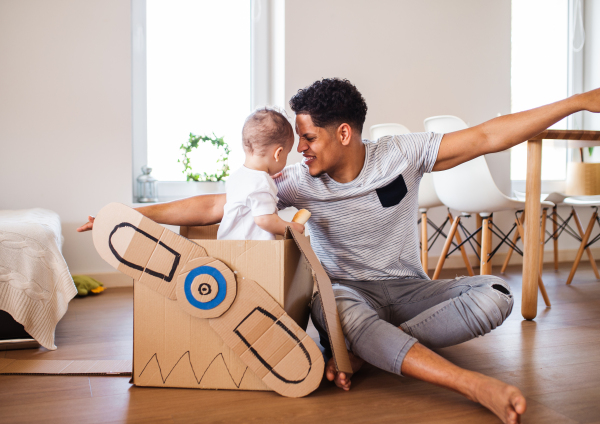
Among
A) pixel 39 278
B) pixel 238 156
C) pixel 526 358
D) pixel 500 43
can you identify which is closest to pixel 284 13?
pixel 238 156

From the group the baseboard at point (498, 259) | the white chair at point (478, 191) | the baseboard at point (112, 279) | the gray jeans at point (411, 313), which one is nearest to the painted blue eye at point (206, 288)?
the gray jeans at point (411, 313)

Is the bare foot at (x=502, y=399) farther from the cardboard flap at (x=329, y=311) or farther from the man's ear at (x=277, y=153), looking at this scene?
the man's ear at (x=277, y=153)

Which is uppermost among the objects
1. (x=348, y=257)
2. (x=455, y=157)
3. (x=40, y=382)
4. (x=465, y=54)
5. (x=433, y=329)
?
(x=465, y=54)

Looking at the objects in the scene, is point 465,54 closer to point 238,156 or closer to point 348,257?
point 238,156

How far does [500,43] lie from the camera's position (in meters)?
3.60

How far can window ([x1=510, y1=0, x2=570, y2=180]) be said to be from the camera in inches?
155

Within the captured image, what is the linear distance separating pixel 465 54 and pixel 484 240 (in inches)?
70.6

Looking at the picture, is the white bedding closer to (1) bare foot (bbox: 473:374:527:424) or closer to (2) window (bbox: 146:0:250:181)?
(1) bare foot (bbox: 473:374:527:424)

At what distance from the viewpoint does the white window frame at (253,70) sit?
3.02 metres

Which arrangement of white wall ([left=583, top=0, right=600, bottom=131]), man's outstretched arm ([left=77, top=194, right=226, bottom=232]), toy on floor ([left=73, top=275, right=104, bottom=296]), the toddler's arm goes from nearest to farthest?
1. the toddler's arm
2. man's outstretched arm ([left=77, top=194, right=226, bottom=232])
3. toy on floor ([left=73, top=275, right=104, bottom=296])
4. white wall ([left=583, top=0, right=600, bottom=131])

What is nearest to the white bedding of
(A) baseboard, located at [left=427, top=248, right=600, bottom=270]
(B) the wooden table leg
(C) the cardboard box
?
(C) the cardboard box

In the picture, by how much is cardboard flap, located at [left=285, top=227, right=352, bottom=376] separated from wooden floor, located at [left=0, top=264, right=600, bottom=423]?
0.08 m

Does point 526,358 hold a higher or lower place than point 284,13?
lower

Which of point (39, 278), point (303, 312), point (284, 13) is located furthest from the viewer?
point (284, 13)
